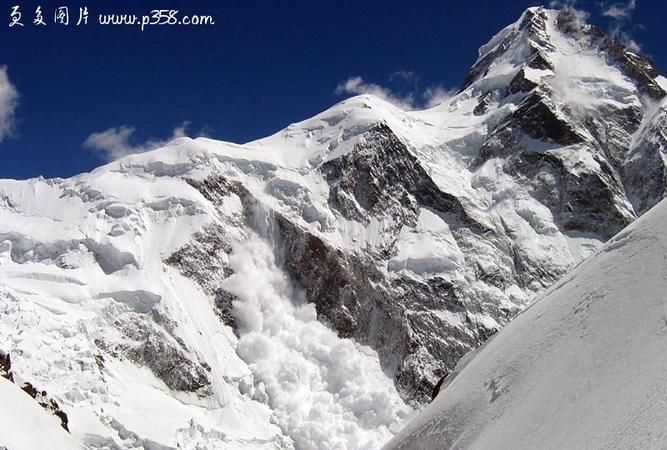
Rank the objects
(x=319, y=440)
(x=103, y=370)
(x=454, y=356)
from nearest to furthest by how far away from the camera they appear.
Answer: (x=103, y=370)
(x=319, y=440)
(x=454, y=356)

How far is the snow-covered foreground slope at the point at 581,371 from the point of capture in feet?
26.4

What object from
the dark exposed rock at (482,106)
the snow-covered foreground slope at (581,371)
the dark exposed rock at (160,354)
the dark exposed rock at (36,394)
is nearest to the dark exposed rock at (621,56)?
the dark exposed rock at (482,106)

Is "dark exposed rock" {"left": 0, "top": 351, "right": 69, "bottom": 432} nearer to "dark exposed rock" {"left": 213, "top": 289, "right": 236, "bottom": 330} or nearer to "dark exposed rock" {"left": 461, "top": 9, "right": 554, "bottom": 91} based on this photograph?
"dark exposed rock" {"left": 213, "top": 289, "right": 236, "bottom": 330}

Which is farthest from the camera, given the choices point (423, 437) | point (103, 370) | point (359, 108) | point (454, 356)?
point (359, 108)

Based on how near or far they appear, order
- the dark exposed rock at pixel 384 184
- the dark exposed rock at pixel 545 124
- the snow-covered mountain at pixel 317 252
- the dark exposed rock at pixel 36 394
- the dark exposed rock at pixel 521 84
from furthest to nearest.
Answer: the dark exposed rock at pixel 521 84 < the dark exposed rock at pixel 545 124 < the dark exposed rock at pixel 384 184 < the snow-covered mountain at pixel 317 252 < the dark exposed rock at pixel 36 394

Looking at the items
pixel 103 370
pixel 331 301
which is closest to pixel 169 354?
pixel 103 370

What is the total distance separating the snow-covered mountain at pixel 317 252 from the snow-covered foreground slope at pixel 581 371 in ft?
146

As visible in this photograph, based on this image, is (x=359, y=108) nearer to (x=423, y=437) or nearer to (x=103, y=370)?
(x=103, y=370)

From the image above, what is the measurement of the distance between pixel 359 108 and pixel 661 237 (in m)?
119

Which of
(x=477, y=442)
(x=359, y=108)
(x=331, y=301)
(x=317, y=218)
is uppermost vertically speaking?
(x=359, y=108)

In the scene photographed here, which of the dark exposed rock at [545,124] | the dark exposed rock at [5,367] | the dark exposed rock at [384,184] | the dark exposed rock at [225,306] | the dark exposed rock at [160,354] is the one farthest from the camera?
the dark exposed rock at [545,124]

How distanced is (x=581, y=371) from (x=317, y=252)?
95.4m

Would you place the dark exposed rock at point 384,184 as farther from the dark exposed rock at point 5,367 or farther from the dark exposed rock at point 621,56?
the dark exposed rock at point 5,367

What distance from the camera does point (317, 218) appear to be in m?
109
